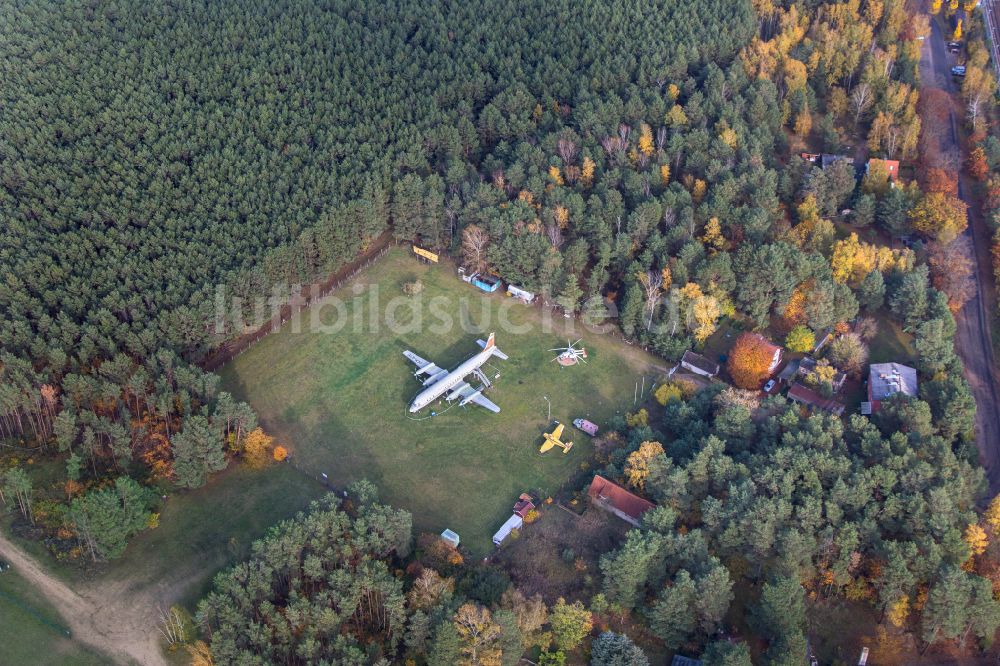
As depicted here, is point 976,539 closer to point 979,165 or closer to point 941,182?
point 941,182

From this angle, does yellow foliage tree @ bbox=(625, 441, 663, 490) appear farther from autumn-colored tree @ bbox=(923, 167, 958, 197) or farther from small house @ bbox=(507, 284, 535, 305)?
autumn-colored tree @ bbox=(923, 167, 958, 197)

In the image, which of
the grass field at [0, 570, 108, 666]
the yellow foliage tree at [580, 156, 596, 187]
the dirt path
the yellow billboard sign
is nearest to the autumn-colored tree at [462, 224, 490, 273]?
the yellow billboard sign

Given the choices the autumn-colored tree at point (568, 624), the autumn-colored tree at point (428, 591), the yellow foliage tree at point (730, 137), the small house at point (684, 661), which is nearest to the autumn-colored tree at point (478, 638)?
the autumn-colored tree at point (428, 591)

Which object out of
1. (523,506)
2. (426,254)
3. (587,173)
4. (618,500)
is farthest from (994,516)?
(426,254)

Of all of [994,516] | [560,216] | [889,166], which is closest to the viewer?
[994,516]

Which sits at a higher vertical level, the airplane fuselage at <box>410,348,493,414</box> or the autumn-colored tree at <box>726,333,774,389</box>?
the autumn-colored tree at <box>726,333,774,389</box>

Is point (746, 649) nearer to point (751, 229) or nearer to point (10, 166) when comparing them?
point (751, 229)
